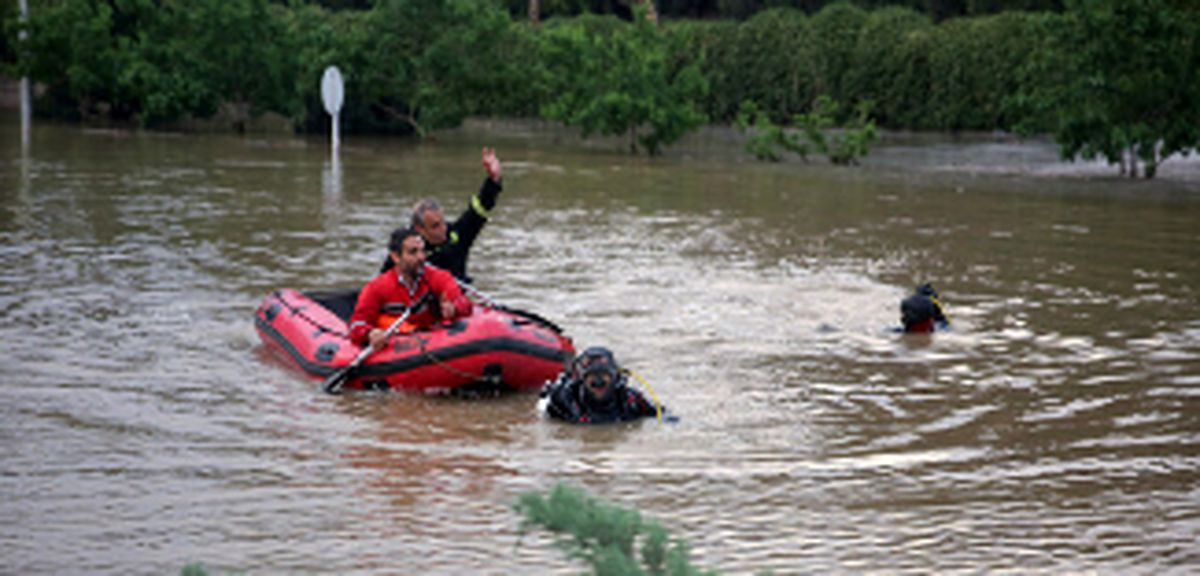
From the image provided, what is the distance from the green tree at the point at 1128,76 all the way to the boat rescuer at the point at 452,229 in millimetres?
17513

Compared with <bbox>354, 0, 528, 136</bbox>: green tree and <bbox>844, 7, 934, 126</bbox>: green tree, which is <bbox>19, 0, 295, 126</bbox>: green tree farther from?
<bbox>844, 7, 934, 126</bbox>: green tree

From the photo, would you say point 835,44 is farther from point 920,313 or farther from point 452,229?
point 452,229

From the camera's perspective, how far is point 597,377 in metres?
10.1

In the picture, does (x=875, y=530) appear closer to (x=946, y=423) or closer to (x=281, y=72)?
(x=946, y=423)

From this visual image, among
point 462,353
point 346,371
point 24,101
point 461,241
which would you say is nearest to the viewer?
point 462,353

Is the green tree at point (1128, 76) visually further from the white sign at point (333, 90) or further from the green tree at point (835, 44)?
the green tree at point (835, 44)

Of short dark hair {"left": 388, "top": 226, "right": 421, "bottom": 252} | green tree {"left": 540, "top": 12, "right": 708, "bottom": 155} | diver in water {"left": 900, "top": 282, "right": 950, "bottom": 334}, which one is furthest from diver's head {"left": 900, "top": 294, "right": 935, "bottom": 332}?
green tree {"left": 540, "top": 12, "right": 708, "bottom": 155}

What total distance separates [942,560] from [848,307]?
809cm

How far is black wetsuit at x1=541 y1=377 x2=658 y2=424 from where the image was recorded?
10.3 meters

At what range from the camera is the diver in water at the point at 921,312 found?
13492 mm

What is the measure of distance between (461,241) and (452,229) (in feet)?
0.36

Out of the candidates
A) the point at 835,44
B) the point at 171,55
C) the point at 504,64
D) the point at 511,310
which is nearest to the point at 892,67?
the point at 835,44

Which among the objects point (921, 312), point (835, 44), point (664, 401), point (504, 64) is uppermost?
point (835, 44)

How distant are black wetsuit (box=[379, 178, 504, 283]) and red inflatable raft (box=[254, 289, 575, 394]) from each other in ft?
2.34
